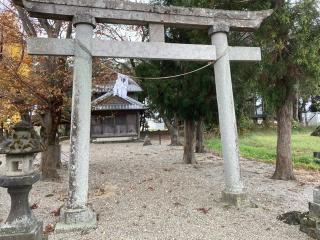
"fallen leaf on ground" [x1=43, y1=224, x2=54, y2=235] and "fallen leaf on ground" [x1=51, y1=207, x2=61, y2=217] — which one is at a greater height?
"fallen leaf on ground" [x1=51, y1=207, x2=61, y2=217]

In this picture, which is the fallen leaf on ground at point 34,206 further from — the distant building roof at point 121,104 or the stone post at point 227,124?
the distant building roof at point 121,104

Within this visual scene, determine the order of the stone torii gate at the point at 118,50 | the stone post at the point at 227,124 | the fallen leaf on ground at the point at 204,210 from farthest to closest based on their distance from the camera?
1. the stone post at the point at 227,124
2. the fallen leaf on ground at the point at 204,210
3. the stone torii gate at the point at 118,50

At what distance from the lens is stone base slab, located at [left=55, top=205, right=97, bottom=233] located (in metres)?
4.98

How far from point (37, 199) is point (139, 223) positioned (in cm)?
306

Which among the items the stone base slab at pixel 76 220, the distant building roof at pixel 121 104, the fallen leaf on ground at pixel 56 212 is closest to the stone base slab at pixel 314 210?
the stone base slab at pixel 76 220

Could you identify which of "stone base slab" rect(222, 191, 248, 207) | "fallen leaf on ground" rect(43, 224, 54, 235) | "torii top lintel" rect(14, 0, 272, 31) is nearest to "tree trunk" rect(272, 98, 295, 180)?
"torii top lintel" rect(14, 0, 272, 31)

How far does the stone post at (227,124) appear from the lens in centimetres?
618

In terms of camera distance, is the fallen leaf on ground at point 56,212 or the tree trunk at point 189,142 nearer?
the fallen leaf on ground at point 56,212

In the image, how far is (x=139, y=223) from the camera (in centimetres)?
525

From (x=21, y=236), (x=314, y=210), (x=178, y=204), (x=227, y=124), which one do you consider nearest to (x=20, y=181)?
(x=21, y=236)

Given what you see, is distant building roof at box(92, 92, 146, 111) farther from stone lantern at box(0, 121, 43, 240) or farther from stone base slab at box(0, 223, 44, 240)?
stone base slab at box(0, 223, 44, 240)

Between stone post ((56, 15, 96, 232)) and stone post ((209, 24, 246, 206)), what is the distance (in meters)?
2.69

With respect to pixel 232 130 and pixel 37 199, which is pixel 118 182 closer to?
pixel 37 199

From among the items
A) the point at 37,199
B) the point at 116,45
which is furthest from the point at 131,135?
the point at 116,45
